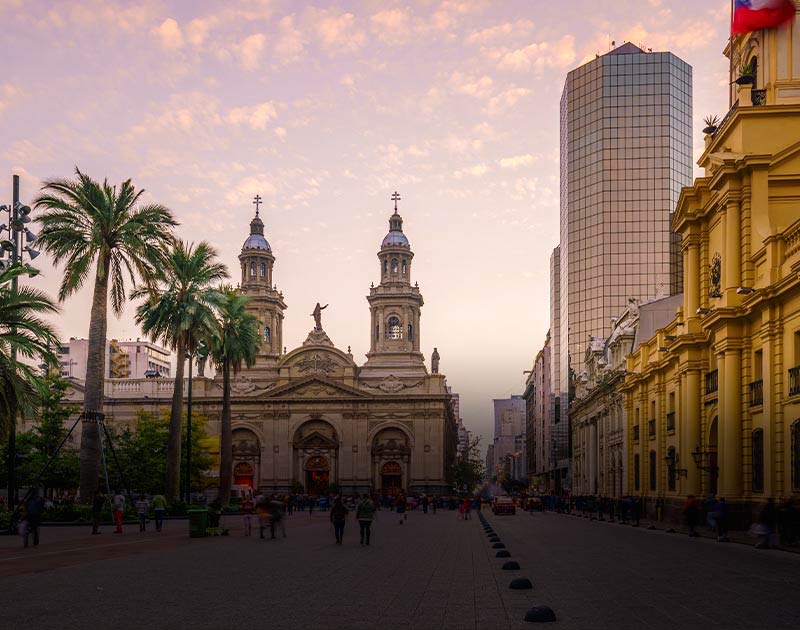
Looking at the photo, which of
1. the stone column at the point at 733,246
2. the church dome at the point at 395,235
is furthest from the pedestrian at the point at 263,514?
the church dome at the point at 395,235

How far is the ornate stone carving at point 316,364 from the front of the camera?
4045 inches

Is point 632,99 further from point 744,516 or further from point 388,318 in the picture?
point 744,516

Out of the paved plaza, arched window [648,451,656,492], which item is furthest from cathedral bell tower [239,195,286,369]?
the paved plaza

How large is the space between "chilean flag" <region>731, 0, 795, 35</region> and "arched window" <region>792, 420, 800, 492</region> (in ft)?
51.6

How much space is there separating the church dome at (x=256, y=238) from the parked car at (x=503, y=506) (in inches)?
1964

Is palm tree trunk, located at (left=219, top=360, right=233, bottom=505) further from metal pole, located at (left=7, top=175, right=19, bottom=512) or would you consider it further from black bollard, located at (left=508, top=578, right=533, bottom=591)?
black bollard, located at (left=508, top=578, right=533, bottom=591)

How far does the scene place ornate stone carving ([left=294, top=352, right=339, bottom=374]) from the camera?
337 feet

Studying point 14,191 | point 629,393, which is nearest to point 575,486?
point 629,393

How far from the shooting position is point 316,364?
10306 cm

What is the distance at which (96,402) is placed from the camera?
36.9 meters

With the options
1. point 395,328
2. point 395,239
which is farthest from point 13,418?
point 395,239

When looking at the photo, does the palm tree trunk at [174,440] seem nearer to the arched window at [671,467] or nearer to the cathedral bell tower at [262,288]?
the arched window at [671,467]

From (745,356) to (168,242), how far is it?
2254cm

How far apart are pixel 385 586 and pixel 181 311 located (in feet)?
111
